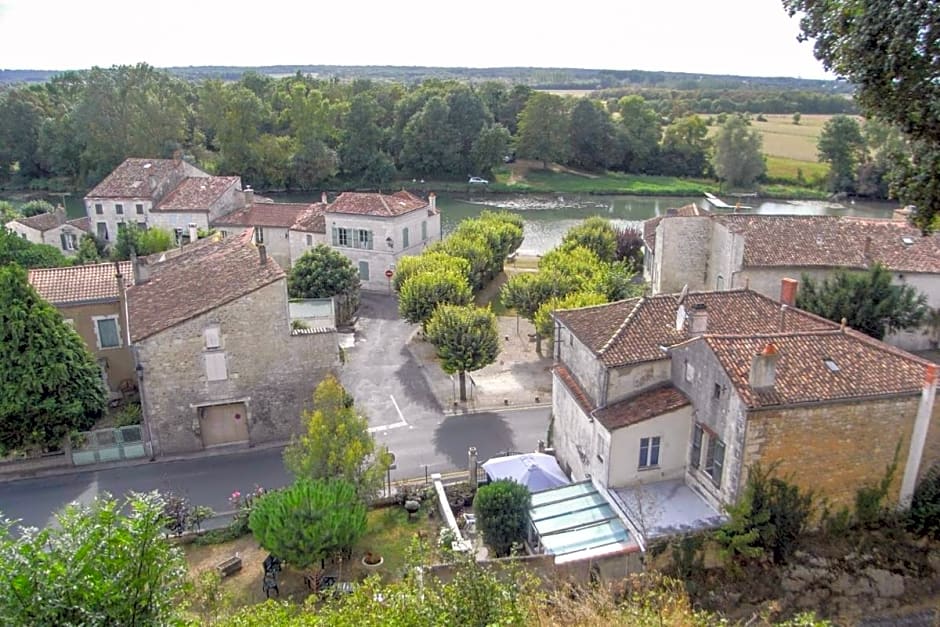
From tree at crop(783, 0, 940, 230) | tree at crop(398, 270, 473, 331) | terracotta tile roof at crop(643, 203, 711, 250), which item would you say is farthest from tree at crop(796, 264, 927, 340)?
tree at crop(398, 270, 473, 331)

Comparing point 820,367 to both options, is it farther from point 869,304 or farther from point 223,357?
point 223,357

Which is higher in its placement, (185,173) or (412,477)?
(185,173)

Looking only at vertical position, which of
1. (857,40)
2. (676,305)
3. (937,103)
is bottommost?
(676,305)

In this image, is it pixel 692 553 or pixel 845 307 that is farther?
pixel 845 307

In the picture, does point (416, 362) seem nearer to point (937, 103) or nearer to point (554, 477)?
point (554, 477)

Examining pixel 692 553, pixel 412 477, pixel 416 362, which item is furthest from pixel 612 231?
pixel 692 553

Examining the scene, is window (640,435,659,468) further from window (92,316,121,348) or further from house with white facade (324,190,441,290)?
house with white facade (324,190,441,290)
